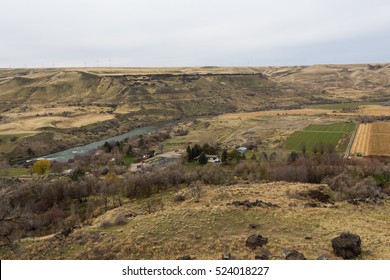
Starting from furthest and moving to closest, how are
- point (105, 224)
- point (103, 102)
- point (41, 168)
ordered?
point (103, 102) → point (41, 168) → point (105, 224)

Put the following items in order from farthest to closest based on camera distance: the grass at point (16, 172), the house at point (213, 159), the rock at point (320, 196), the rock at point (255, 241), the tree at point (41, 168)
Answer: the house at point (213, 159)
the grass at point (16, 172)
the tree at point (41, 168)
the rock at point (320, 196)
the rock at point (255, 241)

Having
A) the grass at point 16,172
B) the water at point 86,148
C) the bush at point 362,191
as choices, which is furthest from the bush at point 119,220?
the water at point 86,148

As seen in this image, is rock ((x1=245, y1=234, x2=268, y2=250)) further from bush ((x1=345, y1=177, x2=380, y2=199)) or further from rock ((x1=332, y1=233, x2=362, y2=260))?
bush ((x1=345, y1=177, x2=380, y2=199))

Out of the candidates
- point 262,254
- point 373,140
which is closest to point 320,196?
point 262,254

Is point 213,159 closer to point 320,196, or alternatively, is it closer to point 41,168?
point 320,196

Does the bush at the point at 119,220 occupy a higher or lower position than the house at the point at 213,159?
higher

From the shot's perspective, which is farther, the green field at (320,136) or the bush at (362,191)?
the green field at (320,136)

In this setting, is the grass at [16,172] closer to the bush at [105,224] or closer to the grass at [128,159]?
the grass at [128,159]
